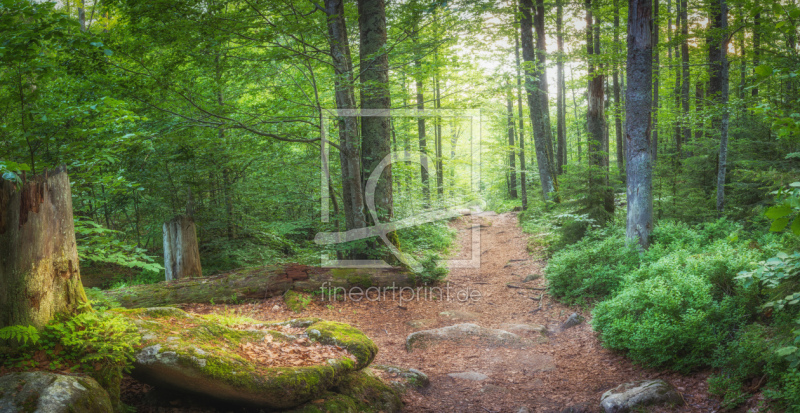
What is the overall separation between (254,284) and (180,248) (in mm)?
1696

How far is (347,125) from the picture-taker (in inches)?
337

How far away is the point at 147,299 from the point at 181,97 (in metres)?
3.74

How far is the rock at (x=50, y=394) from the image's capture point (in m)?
2.25

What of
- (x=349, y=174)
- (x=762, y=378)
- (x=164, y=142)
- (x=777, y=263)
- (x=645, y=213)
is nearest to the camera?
(x=777, y=263)

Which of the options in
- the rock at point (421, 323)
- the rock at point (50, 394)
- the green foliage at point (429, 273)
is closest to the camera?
the rock at point (50, 394)

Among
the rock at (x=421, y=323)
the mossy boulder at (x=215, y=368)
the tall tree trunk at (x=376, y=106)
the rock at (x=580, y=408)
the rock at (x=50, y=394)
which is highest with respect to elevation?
the tall tree trunk at (x=376, y=106)

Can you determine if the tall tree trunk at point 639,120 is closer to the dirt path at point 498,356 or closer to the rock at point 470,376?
the dirt path at point 498,356

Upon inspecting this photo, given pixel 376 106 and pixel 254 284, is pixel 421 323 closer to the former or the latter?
pixel 254 284

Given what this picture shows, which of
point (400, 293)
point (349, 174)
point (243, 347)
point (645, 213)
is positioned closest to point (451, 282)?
point (400, 293)

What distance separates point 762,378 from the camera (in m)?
3.70

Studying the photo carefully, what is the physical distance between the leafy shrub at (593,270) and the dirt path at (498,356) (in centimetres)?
35

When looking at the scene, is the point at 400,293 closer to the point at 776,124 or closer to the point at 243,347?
the point at 243,347

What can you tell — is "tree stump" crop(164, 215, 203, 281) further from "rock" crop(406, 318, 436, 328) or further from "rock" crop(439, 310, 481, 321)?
"rock" crop(439, 310, 481, 321)

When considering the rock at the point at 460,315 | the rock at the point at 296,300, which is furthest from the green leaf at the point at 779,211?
the rock at the point at 296,300
